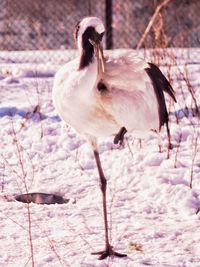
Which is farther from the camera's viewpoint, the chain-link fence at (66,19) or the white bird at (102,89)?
the chain-link fence at (66,19)

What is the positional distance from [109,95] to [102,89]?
0.05m

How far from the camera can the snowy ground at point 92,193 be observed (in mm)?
3080

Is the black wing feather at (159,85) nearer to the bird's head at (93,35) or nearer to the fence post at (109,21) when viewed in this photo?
the bird's head at (93,35)

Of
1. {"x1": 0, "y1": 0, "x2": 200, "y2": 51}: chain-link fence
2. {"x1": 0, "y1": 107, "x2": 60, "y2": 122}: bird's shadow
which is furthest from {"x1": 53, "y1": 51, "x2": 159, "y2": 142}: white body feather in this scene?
{"x1": 0, "y1": 0, "x2": 200, "y2": 51}: chain-link fence

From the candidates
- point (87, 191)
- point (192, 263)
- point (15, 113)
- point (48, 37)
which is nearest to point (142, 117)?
point (192, 263)

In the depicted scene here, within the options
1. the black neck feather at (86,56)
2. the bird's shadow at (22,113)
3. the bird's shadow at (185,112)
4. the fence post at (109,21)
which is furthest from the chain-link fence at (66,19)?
the black neck feather at (86,56)

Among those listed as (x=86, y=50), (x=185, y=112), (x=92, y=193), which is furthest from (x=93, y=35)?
(x=185, y=112)

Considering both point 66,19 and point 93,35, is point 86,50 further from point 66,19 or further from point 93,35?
point 66,19

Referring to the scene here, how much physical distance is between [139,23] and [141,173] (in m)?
11.1

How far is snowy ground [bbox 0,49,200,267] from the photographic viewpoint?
3.08 m

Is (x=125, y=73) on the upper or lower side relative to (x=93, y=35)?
lower

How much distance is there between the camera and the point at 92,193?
3.99m

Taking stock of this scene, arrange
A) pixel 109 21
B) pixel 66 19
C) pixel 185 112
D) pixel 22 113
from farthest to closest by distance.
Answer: pixel 66 19, pixel 109 21, pixel 22 113, pixel 185 112

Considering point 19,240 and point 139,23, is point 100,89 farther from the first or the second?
point 139,23
